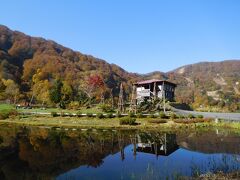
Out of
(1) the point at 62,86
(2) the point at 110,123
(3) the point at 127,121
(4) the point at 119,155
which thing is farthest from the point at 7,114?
(4) the point at 119,155

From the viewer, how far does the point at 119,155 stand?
22922mm

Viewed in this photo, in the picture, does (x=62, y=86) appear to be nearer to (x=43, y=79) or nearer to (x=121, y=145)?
(x=43, y=79)

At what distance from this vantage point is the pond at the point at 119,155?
55.0 ft

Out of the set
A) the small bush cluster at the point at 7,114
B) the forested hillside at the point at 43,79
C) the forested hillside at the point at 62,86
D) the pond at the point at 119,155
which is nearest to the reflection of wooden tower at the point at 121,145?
the pond at the point at 119,155

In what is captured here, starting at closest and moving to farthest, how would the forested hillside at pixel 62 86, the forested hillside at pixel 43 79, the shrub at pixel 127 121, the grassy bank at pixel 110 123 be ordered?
the grassy bank at pixel 110 123, the shrub at pixel 127 121, the forested hillside at pixel 62 86, the forested hillside at pixel 43 79

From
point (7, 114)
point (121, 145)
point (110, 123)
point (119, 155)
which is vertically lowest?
point (119, 155)

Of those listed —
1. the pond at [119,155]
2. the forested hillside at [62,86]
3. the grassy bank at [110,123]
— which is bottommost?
the pond at [119,155]

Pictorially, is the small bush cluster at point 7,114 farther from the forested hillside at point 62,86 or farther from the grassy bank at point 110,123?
the forested hillside at point 62,86

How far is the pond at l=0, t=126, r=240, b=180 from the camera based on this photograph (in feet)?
55.0

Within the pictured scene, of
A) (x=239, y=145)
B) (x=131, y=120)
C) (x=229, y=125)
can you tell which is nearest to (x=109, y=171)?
(x=239, y=145)

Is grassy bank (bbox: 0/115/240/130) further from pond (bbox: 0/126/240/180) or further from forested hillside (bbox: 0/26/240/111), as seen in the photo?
forested hillside (bbox: 0/26/240/111)

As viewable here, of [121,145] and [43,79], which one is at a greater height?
[43,79]

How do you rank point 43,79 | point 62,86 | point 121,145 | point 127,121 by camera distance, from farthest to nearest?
point 43,79 < point 62,86 < point 127,121 < point 121,145

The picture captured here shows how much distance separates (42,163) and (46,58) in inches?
6562
